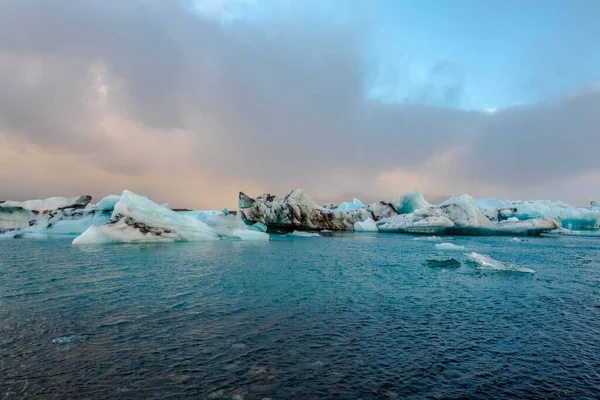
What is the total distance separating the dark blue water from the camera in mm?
4684

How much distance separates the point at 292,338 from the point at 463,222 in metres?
46.8

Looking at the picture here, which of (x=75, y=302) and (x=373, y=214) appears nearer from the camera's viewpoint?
(x=75, y=302)

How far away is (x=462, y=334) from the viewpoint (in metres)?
6.95

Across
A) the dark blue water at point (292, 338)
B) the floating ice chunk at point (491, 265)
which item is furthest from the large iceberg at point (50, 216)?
the floating ice chunk at point (491, 265)

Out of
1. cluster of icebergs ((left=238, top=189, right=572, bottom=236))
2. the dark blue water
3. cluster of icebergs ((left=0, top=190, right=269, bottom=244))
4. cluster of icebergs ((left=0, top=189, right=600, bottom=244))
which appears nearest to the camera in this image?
the dark blue water

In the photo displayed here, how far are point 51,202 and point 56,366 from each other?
40.7 m

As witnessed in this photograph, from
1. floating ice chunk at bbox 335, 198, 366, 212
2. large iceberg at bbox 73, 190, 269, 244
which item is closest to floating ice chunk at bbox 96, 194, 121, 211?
large iceberg at bbox 73, 190, 269, 244

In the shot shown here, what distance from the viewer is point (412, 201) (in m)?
58.2

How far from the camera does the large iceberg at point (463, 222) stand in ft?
156

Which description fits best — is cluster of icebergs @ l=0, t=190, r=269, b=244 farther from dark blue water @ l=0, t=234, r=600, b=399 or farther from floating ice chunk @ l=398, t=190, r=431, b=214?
floating ice chunk @ l=398, t=190, r=431, b=214

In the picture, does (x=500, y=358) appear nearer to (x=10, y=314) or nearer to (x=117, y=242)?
(x=10, y=314)

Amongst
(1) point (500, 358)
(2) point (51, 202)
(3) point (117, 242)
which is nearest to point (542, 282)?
(1) point (500, 358)

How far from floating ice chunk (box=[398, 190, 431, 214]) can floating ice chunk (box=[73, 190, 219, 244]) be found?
39211mm

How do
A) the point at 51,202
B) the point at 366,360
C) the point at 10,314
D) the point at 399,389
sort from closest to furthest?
the point at 399,389 → the point at 366,360 → the point at 10,314 → the point at 51,202
